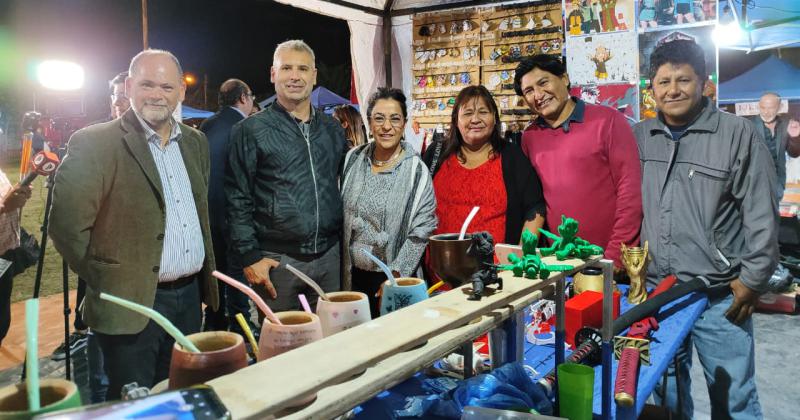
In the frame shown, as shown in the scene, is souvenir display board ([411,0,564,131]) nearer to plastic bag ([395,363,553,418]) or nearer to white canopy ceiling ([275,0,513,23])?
white canopy ceiling ([275,0,513,23])

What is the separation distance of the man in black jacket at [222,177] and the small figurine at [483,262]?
8.61ft

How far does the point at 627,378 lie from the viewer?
54.5 inches

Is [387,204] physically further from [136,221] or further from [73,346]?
[73,346]

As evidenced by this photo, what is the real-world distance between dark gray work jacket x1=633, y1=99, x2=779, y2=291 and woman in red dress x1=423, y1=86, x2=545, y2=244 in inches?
22.8

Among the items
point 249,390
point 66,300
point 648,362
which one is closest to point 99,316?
point 66,300

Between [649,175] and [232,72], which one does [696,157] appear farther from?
[232,72]

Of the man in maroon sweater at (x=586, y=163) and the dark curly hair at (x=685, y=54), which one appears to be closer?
the dark curly hair at (x=685, y=54)

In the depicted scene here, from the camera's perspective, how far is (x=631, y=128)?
259cm

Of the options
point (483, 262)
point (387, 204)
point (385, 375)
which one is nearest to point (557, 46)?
point (387, 204)

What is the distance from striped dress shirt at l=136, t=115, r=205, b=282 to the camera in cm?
223

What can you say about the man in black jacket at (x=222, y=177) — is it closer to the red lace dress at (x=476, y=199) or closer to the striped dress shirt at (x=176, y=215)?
the striped dress shirt at (x=176, y=215)

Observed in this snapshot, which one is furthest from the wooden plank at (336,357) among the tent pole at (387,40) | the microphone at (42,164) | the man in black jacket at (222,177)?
the tent pole at (387,40)

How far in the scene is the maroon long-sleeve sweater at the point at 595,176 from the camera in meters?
2.47

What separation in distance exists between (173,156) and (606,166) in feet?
6.79
